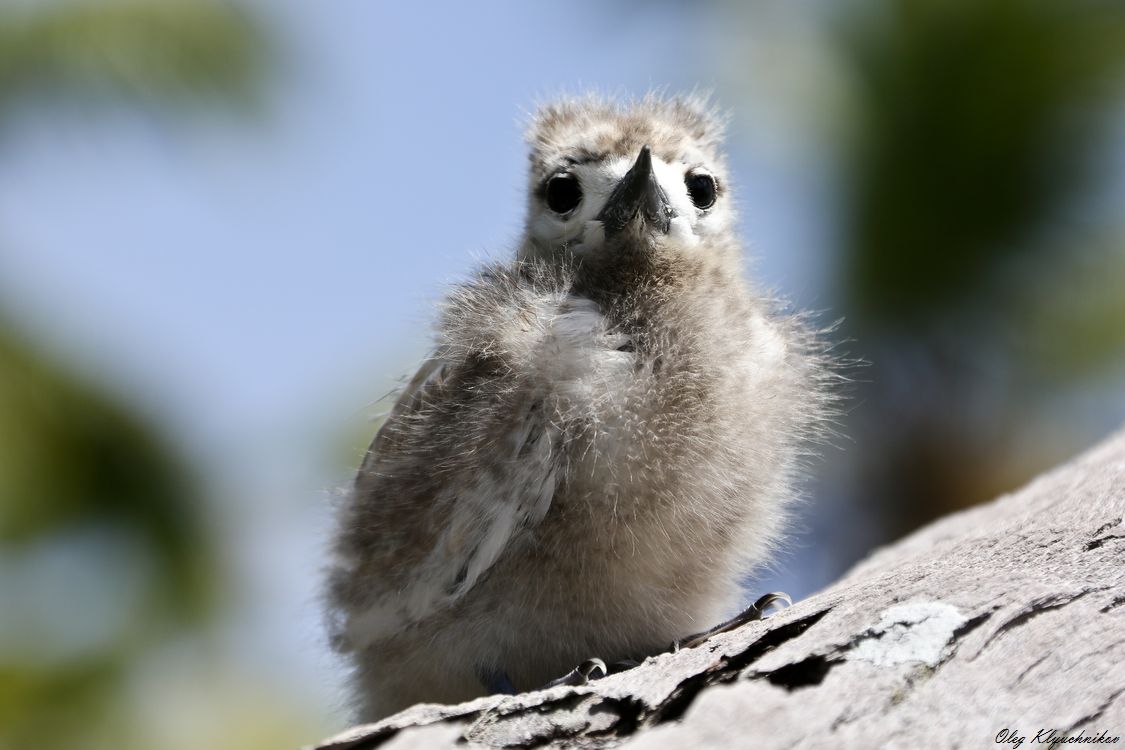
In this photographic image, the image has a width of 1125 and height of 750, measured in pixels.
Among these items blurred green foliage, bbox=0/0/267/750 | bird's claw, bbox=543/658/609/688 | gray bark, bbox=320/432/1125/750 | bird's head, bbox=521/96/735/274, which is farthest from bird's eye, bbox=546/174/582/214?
blurred green foliage, bbox=0/0/267/750

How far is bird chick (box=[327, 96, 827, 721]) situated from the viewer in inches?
127

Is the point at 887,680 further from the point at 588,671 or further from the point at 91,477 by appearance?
the point at 91,477

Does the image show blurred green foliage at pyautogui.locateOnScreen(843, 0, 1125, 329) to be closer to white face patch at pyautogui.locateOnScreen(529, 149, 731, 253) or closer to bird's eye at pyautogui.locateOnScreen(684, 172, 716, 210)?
bird's eye at pyautogui.locateOnScreen(684, 172, 716, 210)

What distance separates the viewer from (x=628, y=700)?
2551mm

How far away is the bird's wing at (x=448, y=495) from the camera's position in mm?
3197

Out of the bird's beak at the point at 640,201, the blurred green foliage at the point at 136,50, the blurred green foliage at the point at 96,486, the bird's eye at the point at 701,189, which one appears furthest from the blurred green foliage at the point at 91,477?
the bird's beak at the point at 640,201

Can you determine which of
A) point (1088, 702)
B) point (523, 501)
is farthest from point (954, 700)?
point (523, 501)

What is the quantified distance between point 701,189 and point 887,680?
213 centimetres

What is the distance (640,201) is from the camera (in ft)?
12.2

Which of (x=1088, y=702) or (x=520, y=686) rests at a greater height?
(x=520, y=686)

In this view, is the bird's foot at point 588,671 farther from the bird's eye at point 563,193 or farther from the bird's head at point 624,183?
the bird's eye at point 563,193

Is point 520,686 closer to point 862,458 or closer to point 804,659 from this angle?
point 804,659

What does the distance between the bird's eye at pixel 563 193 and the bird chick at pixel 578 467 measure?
0.09 metres

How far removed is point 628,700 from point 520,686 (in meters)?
0.87
